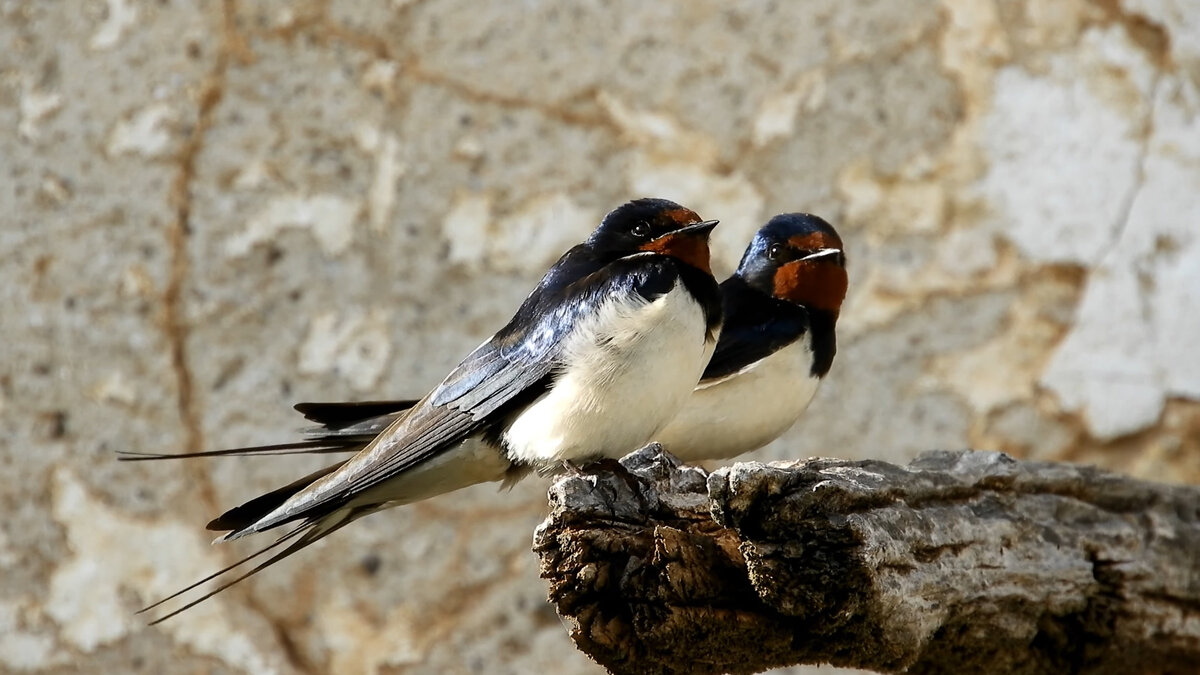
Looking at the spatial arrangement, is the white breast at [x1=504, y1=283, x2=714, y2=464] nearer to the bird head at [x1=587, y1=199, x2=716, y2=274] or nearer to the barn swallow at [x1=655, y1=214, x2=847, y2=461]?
the bird head at [x1=587, y1=199, x2=716, y2=274]

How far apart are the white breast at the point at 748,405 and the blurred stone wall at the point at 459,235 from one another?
0.56 meters

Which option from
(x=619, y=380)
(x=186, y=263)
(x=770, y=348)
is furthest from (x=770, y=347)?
(x=186, y=263)

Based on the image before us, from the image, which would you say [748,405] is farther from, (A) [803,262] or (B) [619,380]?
(B) [619,380]

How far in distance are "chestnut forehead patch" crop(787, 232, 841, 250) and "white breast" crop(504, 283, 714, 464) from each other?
534 mm

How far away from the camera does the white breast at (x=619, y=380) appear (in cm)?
163

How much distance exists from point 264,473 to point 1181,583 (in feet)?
4.78

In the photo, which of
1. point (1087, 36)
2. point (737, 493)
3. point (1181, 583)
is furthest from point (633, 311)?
point (1087, 36)

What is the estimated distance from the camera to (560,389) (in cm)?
166

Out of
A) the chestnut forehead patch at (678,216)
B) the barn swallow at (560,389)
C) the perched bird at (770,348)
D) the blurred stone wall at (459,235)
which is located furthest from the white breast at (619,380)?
the blurred stone wall at (459,235)

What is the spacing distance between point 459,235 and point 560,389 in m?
1.08

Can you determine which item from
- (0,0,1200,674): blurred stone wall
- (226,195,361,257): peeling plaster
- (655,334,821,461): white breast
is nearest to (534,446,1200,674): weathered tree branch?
(655,334,821,461): white breast

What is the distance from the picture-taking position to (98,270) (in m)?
2.61

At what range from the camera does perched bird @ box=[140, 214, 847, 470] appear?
83.0 inches

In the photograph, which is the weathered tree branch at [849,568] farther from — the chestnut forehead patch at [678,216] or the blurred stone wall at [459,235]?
the blurred stone wall at [459,235]
